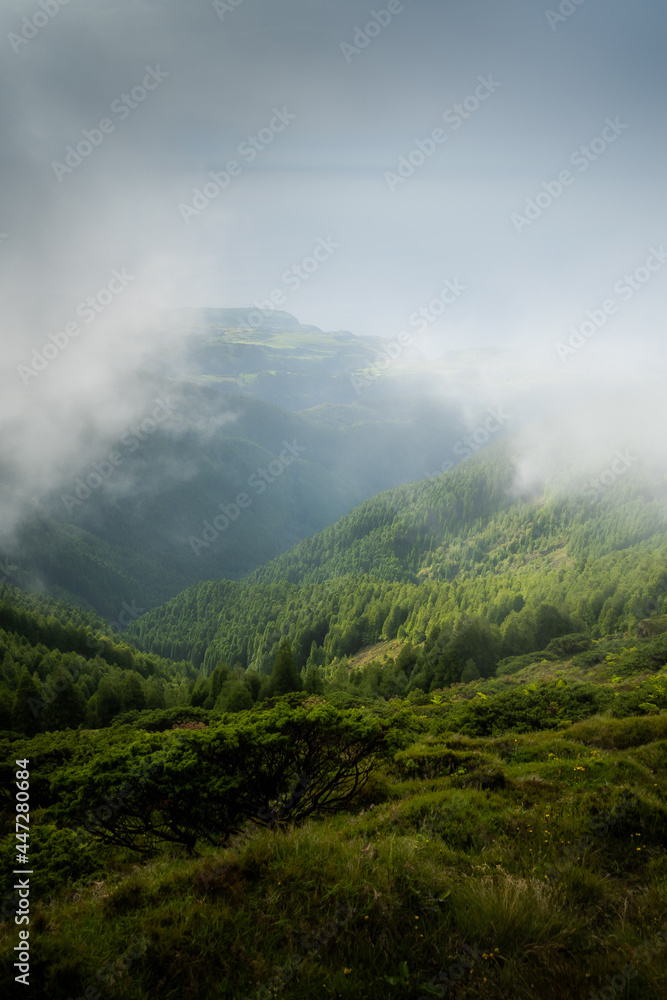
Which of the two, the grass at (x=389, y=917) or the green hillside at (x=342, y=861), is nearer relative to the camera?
the grass at (x=389, y=917)

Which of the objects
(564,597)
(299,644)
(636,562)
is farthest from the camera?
(299,644)

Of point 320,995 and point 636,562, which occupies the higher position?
point 320,995

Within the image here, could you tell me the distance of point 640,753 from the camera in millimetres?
13273

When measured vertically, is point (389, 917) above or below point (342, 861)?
below

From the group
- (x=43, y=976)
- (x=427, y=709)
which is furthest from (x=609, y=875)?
(x=427, y=709)

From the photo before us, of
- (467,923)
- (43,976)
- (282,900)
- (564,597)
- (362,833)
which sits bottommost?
(564,597)

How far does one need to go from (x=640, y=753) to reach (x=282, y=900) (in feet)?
40.3

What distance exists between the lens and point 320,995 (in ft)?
15.5

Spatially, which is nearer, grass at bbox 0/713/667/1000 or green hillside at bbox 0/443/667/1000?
grass at bbox 0/713/667/1000

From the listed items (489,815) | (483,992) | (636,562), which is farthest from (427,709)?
(636,562)

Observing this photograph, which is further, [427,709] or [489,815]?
[427,709]

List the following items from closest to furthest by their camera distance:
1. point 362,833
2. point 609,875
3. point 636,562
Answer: point 609,875, point 362,833, point 636,562

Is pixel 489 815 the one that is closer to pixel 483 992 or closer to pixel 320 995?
pixel 483 992

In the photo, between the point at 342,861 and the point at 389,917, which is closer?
the point at 389,917
